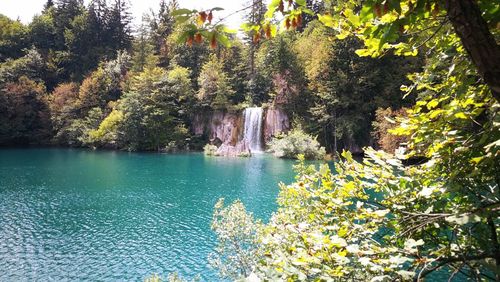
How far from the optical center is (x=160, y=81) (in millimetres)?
45906

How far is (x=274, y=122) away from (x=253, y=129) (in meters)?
2.82

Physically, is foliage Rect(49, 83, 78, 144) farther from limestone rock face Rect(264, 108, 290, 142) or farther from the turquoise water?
limestone rock face Rect(264, 108, 290, 142)

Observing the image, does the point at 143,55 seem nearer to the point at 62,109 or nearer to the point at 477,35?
the point at 62,109

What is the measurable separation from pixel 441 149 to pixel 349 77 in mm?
34910

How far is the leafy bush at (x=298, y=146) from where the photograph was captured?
34.3 m

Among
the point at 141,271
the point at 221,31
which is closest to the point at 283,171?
the point at 141,271

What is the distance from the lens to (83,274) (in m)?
12.3

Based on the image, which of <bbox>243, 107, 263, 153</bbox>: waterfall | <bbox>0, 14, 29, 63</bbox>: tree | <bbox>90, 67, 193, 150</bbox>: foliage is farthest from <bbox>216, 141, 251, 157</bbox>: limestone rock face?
<bbox>0, 14, 29, 63</bbox>: tree

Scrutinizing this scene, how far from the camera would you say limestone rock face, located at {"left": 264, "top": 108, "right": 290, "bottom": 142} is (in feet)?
134

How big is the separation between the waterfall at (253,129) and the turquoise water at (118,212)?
6.49 m

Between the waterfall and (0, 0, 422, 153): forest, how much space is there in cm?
175

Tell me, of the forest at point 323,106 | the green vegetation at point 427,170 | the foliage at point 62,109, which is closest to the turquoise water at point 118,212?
the forest at point 323,106

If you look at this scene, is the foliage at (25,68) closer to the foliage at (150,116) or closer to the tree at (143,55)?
the tree at (143,55)

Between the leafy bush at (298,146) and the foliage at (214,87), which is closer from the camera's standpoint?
the leafy bush at (298,146)
